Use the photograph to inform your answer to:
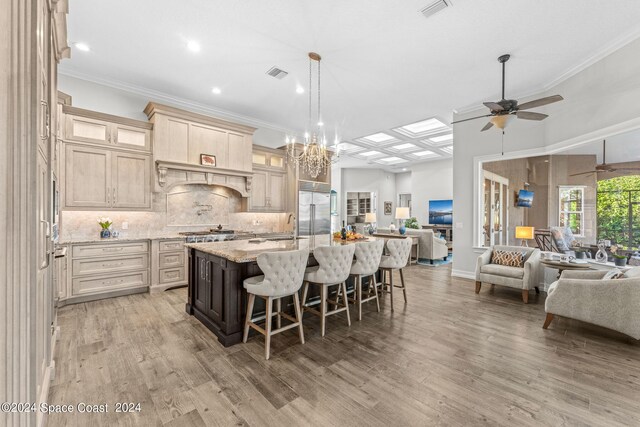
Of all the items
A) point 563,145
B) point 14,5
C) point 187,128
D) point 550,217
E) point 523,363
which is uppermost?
point 187,128

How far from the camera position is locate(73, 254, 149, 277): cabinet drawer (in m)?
3.83

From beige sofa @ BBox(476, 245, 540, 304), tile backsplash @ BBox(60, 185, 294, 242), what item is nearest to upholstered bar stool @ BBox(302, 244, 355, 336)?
beige sofa @ BBox(476, 245, 540, 304)

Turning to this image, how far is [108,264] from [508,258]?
20.6ft

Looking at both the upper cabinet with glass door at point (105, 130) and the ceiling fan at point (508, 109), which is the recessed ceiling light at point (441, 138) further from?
the upper cabinet with glass door at point (105, 130)

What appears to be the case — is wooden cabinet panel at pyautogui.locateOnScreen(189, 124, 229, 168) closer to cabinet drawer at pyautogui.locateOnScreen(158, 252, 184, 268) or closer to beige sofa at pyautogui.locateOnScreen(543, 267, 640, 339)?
cabinet drawer at pyautogui.locateOnScreen(158, 252, 184, 268)

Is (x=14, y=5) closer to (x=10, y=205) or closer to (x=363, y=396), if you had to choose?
(x=10, y=205)

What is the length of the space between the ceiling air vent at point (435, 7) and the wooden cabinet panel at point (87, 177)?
15.5 ft

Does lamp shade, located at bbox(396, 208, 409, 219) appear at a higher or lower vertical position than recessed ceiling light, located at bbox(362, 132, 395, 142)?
lower

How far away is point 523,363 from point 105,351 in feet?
12.6

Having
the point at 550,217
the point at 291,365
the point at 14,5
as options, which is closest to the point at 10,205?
the point at 14,5

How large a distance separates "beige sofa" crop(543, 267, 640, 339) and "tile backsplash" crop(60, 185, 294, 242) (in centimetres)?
479

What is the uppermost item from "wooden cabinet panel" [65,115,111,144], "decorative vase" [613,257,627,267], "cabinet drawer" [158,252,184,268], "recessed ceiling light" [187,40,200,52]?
"recessed ceiling light" [187,40,200,52]

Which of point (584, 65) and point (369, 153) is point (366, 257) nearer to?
point (584, 65)

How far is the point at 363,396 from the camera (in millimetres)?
1965
